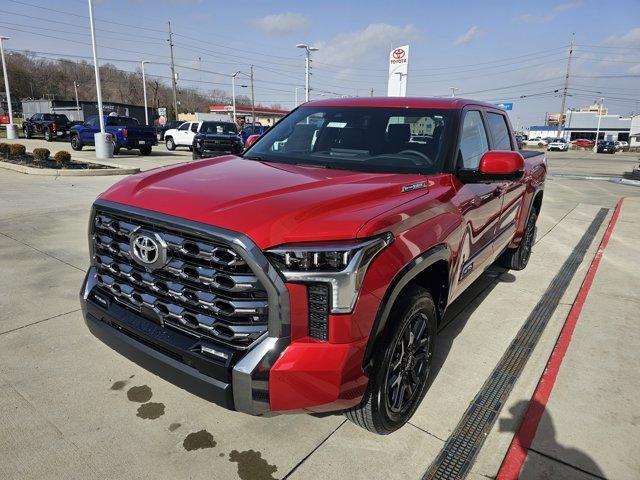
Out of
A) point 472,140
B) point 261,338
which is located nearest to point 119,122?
point 472,140

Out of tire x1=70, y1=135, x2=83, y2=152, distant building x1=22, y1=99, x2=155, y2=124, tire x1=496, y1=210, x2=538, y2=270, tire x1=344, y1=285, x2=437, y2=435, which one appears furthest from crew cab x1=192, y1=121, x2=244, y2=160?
distant building x1=22, y1=99, x2=155, y2=124

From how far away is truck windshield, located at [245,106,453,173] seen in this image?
311 cm

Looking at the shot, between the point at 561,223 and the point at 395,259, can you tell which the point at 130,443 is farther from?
the point at 561,223

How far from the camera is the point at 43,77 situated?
8594cm

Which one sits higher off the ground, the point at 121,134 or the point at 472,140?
the point at 472,140

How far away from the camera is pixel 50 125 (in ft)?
93.7

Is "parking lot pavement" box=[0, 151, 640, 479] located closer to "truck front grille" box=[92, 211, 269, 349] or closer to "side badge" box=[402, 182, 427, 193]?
"truck front grille" box=[92, 211, 269, 349]

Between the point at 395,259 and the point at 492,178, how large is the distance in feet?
4.10

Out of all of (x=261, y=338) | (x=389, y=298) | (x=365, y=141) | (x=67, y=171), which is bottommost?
(x=67, y=171)

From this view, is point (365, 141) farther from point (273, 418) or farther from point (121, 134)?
point (121, 134)

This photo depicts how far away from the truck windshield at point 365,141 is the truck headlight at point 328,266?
1210 mm

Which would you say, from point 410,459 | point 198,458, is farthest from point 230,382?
point 410,459

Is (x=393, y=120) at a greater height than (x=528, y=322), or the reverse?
(x=393, y=120)

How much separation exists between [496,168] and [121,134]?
66.5 ft
